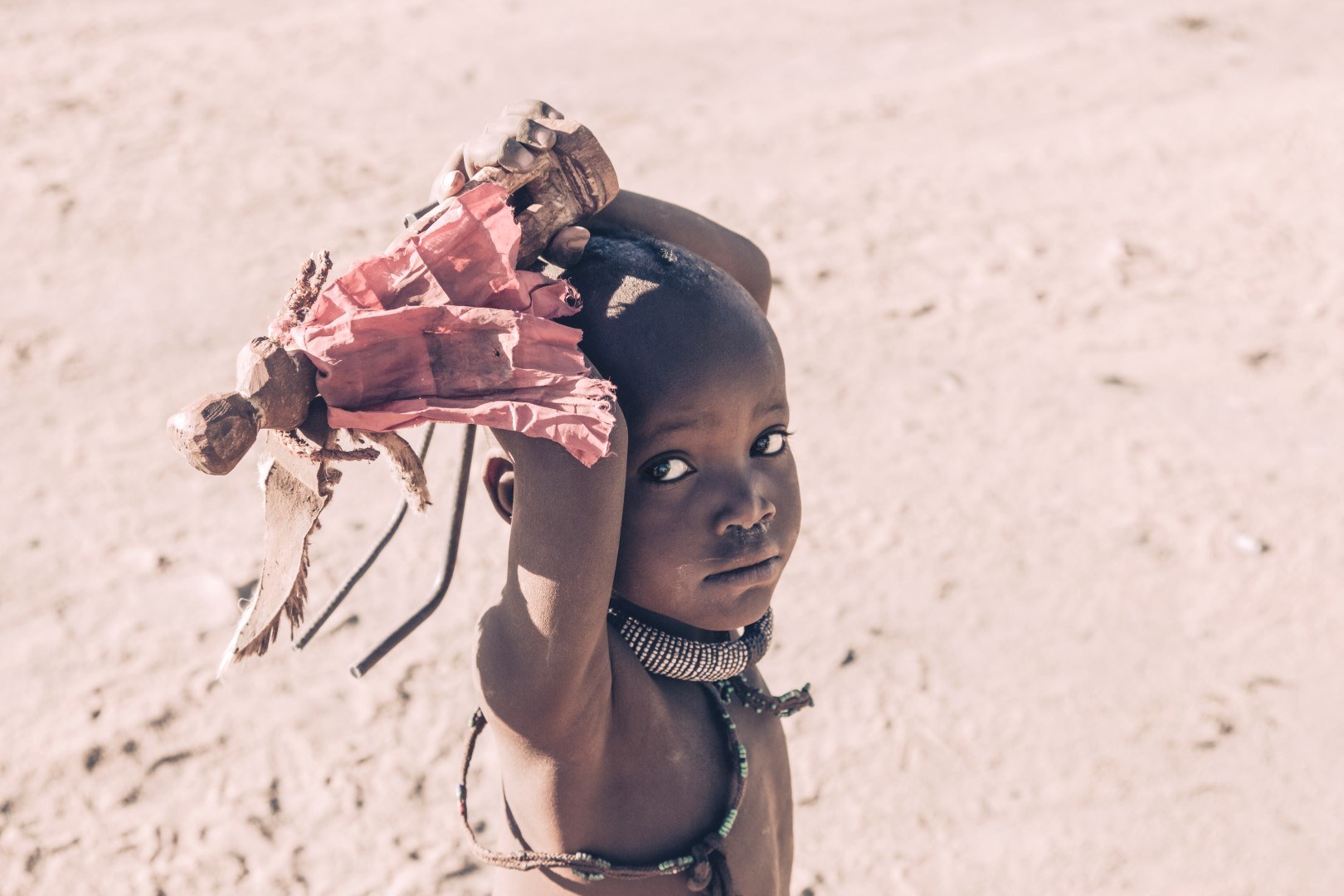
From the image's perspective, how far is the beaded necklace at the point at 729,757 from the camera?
1.63 m

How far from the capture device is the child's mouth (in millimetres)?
1539

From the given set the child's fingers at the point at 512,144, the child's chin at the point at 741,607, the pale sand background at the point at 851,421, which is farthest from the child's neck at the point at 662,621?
the pale sand background at the point at 851,421

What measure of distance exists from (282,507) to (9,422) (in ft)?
12.1

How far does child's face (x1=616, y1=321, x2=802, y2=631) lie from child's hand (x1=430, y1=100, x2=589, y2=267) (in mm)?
182

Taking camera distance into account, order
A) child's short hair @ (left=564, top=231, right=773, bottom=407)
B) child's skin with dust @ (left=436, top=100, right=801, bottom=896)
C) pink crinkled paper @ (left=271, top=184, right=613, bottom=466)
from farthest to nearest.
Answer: child's short hair @ (left=564, top=231, right=773, bottom=407) < child's skin with dust @ (left=436, top=100, right=801, bottom=896) < pink crinkled paper @ (left=271, top=184, right=613, bottom=466)

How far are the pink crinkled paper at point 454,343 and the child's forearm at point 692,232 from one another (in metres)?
0.35

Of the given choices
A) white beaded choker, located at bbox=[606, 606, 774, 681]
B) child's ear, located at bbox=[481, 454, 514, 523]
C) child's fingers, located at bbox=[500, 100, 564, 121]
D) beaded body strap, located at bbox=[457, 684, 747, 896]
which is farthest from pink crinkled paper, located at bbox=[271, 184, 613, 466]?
beaded body strap, located at bbox=[457, 684, 747, 896]

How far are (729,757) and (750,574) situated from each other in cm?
34

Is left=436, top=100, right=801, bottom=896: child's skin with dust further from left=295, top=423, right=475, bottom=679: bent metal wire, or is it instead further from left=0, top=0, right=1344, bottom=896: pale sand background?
left=0, top=0, right=1344, bottom=896: pale sand background

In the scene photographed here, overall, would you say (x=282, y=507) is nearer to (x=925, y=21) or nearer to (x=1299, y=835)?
(x=1299, y=835)

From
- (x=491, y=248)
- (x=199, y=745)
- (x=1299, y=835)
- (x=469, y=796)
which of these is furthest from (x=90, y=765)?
(x=1299, y=835)

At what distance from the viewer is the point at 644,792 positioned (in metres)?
1.65

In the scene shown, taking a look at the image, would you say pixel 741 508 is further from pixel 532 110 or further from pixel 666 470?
pixel 532 110

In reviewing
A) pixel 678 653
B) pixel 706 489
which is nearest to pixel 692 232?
pixel 706 489
